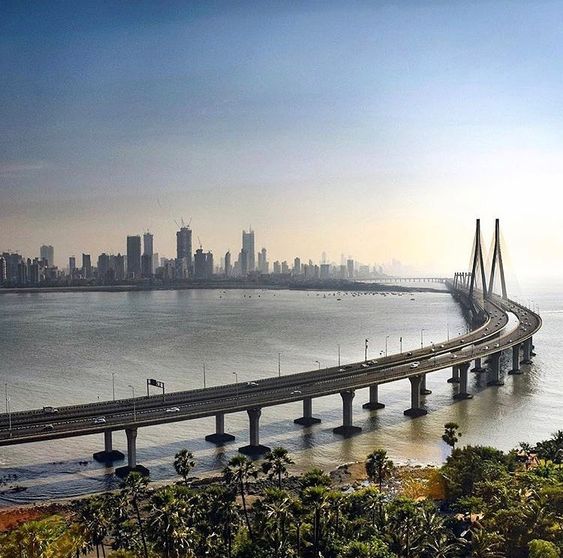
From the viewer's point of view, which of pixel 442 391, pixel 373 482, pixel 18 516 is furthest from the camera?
pixel 442 391

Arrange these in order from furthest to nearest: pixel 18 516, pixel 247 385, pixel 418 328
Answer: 1. pixel 418 328
2. pixel 247 385
3. pixel 18 516

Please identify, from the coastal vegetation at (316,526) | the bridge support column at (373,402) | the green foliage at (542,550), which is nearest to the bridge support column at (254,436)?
the coastal vegetation at (316,526)

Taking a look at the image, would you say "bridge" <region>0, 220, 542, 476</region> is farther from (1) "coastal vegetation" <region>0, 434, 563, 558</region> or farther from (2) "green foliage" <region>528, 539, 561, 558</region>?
(2) "green foliage" <region>528, 539, 561, 558</region>

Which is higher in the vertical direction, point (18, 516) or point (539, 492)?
point (539, 492)

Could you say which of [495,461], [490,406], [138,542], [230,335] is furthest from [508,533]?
[230,335]

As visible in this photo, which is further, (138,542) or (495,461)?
(495,461)

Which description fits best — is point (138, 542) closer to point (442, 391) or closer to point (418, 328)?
point (442, 391)

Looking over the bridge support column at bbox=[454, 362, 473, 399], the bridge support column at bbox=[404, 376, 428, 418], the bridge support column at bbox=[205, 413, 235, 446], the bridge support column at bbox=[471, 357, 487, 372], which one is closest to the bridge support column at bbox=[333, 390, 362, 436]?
the bridge support column at bbox=[404, 376, 428, 418]
